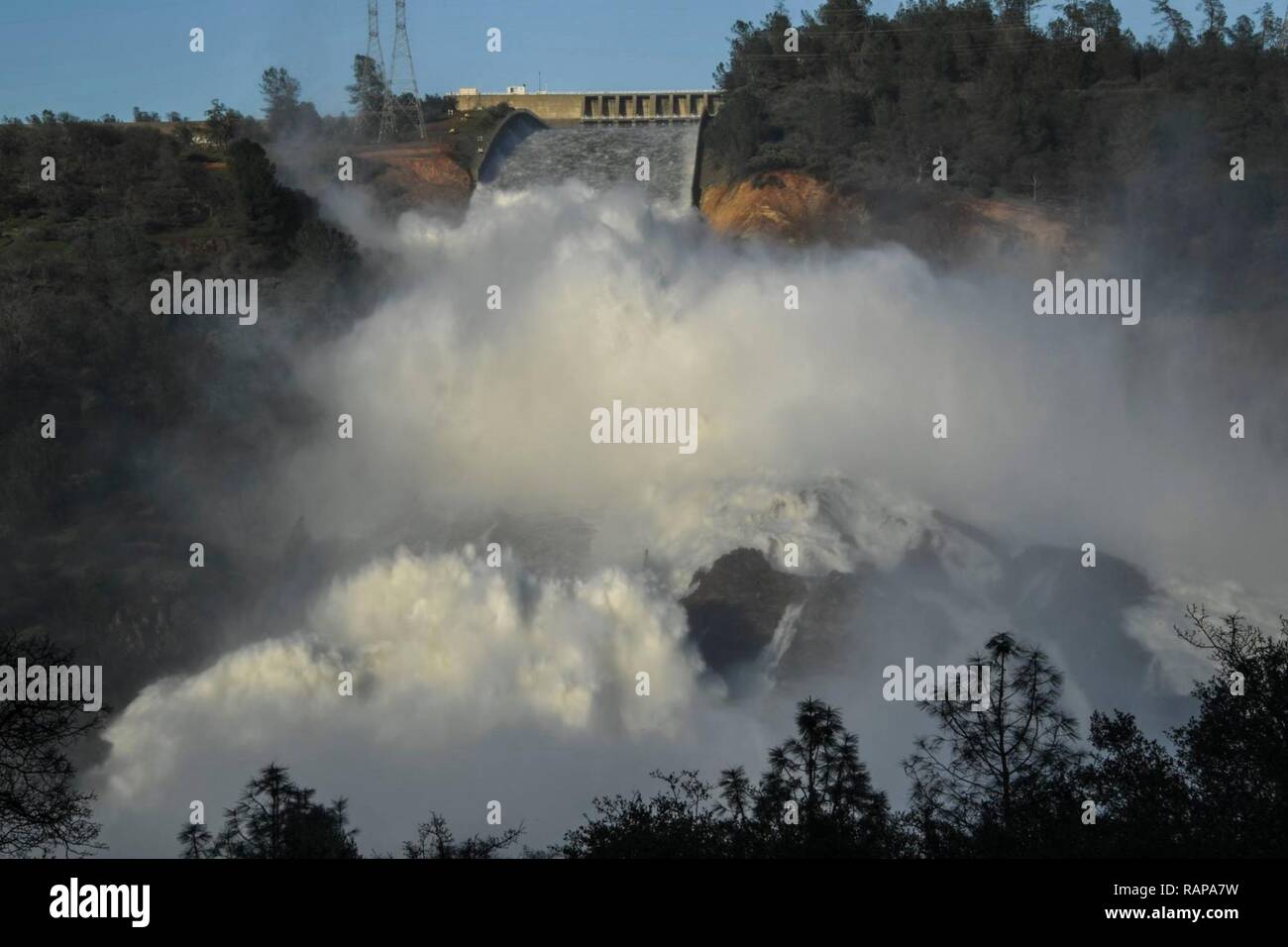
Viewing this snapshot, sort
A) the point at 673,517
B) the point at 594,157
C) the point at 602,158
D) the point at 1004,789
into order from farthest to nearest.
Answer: the point at 594,157
the point at 602,158
the point at 673,517
the point at 1004,789

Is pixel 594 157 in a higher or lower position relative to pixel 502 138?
lower

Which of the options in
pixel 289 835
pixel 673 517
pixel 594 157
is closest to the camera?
pixel 289 835

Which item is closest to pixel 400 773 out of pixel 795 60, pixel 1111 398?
pixel 1111 398

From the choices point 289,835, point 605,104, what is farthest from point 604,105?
point 289,835

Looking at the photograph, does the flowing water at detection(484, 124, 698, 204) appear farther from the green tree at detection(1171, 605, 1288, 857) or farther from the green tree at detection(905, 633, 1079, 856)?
the green tree at detection(1171, 605, 1288, 857)

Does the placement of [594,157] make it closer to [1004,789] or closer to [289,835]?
[289,835]

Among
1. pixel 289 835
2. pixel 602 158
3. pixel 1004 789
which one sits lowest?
pixel 289 835

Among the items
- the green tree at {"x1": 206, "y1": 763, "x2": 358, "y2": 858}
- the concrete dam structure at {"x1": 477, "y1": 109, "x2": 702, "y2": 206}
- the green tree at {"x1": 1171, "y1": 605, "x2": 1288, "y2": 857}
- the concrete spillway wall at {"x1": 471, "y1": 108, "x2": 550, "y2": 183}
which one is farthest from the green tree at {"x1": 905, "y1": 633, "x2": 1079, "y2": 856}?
the concrete spillway wall at {"x1": 471, "y1": 108, "x2": 550, "y2": 183}

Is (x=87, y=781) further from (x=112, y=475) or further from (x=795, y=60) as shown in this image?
(x=795, y=60)
